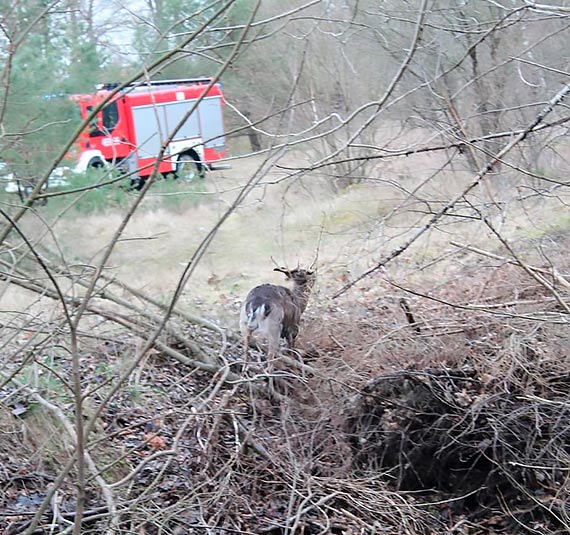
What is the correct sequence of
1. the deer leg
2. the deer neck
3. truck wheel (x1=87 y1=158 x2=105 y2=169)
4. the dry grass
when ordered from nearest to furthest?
the dry grass, the deer leg, the deer neck, truck wheel (x1=87 y1=158 x2=105 y2=169)

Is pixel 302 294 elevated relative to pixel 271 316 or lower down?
lower down

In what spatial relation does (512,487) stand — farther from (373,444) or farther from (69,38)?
(69,38)

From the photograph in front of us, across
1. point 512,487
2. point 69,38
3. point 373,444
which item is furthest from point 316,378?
point 69,38

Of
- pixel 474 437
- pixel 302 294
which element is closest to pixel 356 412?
pixel 474 437

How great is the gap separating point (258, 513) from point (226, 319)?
111 inches

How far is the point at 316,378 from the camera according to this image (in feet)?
22.3

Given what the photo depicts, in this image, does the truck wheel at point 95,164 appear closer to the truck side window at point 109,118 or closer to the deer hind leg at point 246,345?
the truck side window at point 109,118

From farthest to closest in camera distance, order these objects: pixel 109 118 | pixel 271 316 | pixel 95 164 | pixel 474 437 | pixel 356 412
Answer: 1. pixel 95 164
2. pixel 109 118
3. pixel 271 316
4. pixel 356 412
5. pixel 474 437

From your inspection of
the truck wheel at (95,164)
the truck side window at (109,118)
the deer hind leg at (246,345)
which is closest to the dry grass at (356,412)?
the deer hind leg at (246,345)

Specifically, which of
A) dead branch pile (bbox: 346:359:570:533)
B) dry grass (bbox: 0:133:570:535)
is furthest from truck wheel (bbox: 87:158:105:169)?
dead branch pile (bbox: 346:359:570:533)

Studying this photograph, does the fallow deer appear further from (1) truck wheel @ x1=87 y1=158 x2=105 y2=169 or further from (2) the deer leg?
(1) truck wheel @ x1=87 y1=158 x2=105 y2=169

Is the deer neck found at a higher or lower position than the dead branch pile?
higher

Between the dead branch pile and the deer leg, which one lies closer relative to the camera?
the dead branch pile

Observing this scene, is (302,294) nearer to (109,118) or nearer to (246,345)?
(246,345)
